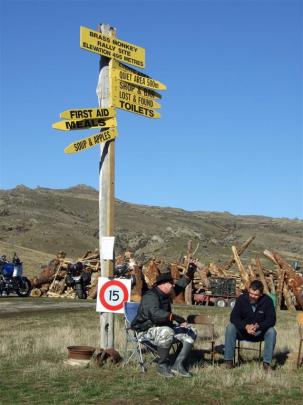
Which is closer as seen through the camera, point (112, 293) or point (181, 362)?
point (181, 362)

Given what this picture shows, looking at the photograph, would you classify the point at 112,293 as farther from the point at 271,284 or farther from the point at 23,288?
the point at 23,288

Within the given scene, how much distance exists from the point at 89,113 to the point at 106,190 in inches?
47.3

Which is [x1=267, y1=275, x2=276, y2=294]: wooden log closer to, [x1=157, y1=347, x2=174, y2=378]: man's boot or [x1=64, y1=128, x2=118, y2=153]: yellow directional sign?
[x1=64, y1=128, x2=118, y2=153]: yellow directional sign

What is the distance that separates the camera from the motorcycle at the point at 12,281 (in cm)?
2703

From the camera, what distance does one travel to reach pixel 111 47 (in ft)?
35.9

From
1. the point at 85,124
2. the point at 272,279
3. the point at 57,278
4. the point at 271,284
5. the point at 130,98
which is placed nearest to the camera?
the point at 85,124

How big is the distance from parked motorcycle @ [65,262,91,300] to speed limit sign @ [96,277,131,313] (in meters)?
17.3

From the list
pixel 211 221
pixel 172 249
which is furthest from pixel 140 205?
pixel 172 249

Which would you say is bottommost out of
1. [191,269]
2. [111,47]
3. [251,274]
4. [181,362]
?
[181,362]

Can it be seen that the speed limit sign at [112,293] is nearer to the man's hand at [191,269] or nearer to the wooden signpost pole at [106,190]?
the wooden signpost pole at [106,190]

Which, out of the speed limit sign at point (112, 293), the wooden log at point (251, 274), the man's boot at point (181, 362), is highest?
the wooden log at point (251, 274)

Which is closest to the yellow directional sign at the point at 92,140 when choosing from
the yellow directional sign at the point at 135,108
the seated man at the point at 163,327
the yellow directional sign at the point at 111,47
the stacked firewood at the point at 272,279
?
the yellow directional sign at the point at 135,108

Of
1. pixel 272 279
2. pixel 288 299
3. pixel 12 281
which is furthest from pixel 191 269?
pixel 12 281

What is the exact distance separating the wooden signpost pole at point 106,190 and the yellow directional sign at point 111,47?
142mm
